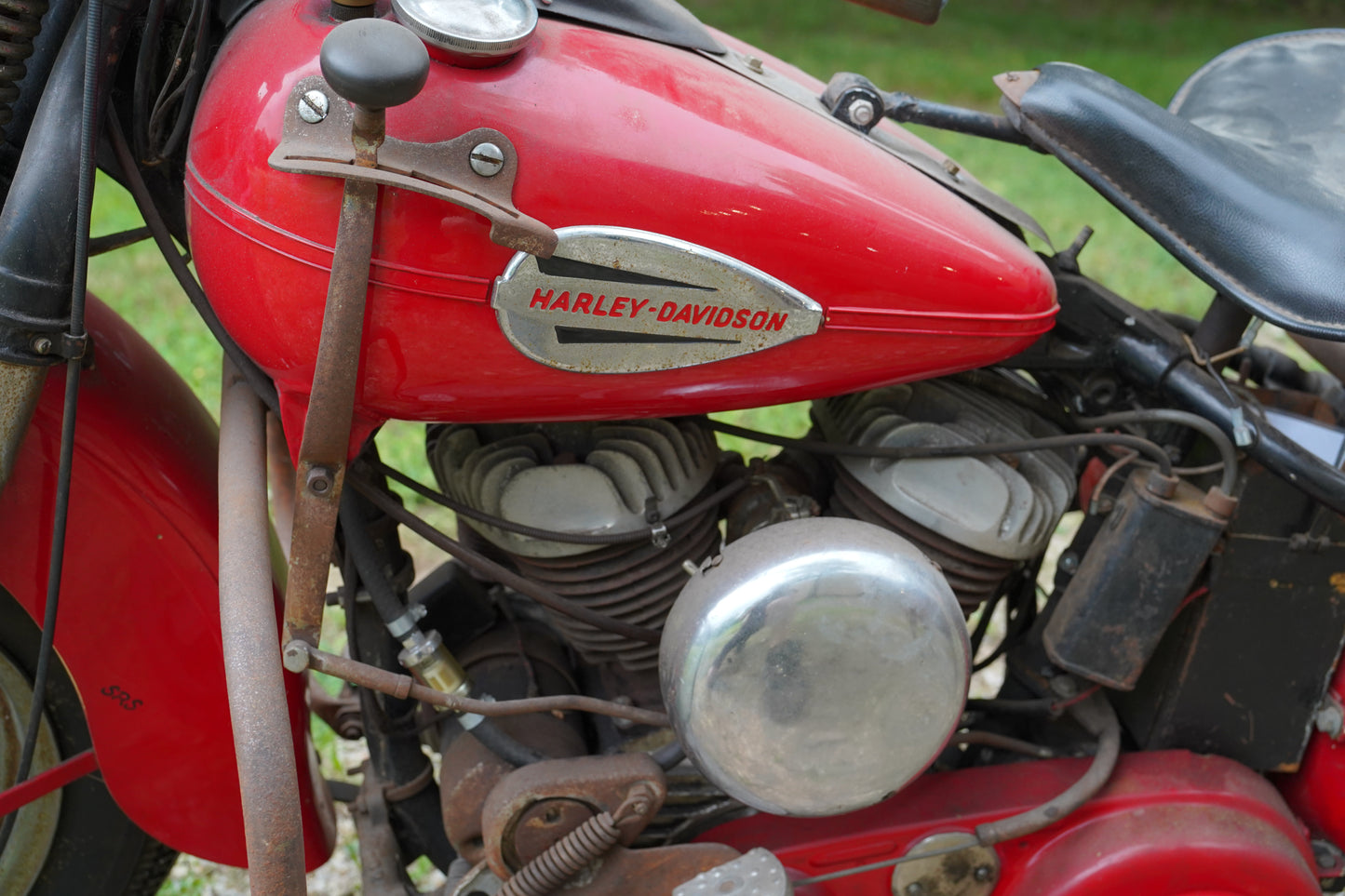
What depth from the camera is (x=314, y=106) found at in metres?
0.96

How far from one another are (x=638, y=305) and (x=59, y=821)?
1.10 metres

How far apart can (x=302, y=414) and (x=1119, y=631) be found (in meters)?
0.94

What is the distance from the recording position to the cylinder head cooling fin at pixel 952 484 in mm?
1296

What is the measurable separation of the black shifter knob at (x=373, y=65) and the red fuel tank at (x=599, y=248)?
10cm

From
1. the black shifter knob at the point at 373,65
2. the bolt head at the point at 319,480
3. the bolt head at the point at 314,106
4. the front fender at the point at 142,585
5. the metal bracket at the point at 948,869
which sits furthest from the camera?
the metal bracket at the point at 948,869

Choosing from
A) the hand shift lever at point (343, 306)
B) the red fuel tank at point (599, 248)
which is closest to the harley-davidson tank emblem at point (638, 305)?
the red fuel tank at point (599, 248)

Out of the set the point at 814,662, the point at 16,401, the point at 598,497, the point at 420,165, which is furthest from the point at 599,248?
A: the point at 16,401

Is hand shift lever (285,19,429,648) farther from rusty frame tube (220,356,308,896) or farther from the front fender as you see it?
the front fender

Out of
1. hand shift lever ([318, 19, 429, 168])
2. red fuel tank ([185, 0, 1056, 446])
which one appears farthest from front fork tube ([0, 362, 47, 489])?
hand shift lever ([318, 19, 429, 168])

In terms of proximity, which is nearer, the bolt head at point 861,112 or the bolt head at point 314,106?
the bolt head at point 314,106

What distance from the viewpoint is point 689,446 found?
4.37 feet

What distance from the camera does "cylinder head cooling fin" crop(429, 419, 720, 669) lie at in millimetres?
1266

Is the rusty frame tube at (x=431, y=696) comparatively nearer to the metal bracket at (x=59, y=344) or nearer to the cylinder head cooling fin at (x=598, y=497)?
the cylinder head cooling fin at (x=598, y=497)

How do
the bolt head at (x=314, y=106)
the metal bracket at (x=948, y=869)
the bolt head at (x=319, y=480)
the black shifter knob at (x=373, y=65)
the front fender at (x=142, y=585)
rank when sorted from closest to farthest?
the black shifter knob at (x=373, y=65), the bolt head at (x=314, y=106), the bolt head at (x=319, y=480), the front fender at (x=142, y=585), the metal bracket at (x=948, y=869)
